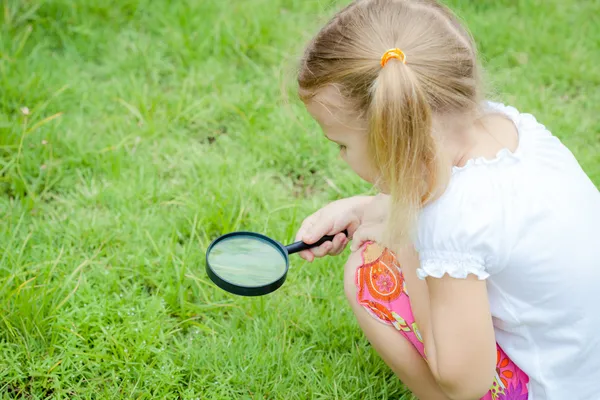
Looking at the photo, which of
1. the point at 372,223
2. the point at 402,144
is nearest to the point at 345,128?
the point at 402,144

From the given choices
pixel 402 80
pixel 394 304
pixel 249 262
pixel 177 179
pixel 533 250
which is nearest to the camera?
pixel 402 80

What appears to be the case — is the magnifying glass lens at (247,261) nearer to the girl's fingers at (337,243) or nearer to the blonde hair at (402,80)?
the girl's fingers at (337,243)

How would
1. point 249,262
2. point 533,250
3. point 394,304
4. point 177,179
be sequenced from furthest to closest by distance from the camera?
point 177,179 < point 249,262 < point 394,304 < point 533,250

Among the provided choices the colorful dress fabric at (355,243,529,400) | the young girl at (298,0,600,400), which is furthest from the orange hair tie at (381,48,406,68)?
the colorful dress fabric at (355,243,529,400)

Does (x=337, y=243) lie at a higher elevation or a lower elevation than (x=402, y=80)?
lower

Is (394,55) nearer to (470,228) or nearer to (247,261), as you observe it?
(470,228)

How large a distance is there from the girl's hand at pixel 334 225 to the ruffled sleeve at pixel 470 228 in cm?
52

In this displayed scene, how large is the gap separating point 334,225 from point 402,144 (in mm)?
593

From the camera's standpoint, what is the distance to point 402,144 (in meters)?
1.40

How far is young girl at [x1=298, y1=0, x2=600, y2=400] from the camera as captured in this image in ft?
4.62

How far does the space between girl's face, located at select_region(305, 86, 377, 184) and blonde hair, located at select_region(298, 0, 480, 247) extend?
2 centimetres

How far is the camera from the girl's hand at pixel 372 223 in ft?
5.88

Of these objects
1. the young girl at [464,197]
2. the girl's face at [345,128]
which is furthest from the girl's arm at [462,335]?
the girl's face at [345,128]

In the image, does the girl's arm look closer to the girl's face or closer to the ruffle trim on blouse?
the ruffle trim on blouse
